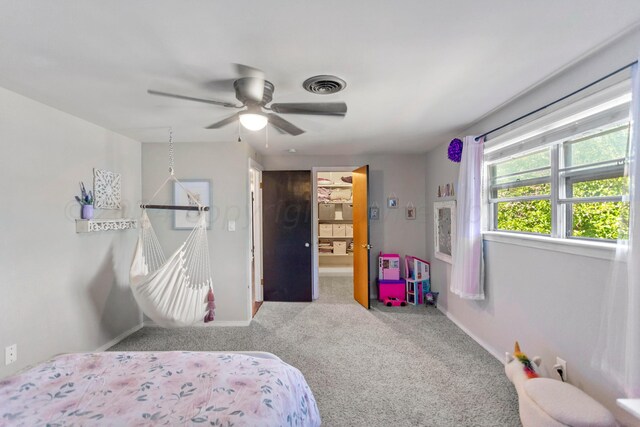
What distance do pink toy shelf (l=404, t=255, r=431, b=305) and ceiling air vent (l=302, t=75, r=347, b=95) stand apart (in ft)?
9.94

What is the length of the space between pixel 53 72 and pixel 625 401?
3344mm

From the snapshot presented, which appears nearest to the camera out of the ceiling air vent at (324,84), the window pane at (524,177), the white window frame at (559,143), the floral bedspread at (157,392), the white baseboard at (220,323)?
Answer: the floral bedspread at (157,392)

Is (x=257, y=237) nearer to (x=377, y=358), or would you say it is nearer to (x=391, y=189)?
(x=391, y=189)

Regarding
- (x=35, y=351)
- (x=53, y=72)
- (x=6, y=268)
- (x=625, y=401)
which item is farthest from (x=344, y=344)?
(x=53, y=72)

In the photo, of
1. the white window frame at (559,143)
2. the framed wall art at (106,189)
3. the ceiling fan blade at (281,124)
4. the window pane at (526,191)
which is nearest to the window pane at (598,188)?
the white window frame at (559,143)

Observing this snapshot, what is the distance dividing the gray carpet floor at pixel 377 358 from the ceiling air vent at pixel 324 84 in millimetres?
2119

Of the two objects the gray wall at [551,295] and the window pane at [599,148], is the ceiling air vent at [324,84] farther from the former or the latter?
the window pane at [599,148]

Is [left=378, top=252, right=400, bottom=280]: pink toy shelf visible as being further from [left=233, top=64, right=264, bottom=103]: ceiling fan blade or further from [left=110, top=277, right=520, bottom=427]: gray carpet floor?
[left=233, top=64, right=264, bottom=103]: ceiling fan blade

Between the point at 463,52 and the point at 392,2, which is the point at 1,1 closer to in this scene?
the point at 392,2

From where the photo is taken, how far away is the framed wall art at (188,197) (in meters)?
3.51

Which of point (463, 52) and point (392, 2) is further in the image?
point (463, 52)

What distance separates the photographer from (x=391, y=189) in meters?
4.54

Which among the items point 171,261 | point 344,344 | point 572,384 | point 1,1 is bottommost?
point 344,344

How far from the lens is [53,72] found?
1.75 metres
